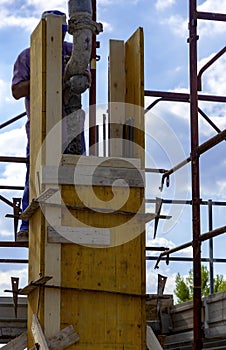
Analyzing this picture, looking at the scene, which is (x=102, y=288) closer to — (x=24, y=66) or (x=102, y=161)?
(x=102, y=161)

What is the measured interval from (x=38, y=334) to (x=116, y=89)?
2747 mm

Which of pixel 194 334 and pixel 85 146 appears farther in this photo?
pixel 85 146

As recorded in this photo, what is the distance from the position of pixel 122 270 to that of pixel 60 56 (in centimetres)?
208

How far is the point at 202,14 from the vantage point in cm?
920

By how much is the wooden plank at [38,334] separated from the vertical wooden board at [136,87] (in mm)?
1817

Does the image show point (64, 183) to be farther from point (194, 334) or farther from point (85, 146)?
point (194, 334)

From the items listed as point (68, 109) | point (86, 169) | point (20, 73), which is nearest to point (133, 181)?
point (86, 169)

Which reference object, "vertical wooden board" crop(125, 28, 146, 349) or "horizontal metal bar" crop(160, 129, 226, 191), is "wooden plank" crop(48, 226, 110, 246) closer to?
"vertical wooden board" crop(125, 28, 146, 349)

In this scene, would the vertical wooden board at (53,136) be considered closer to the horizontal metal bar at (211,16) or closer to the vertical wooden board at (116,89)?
the vertical wooden board at (116,89)

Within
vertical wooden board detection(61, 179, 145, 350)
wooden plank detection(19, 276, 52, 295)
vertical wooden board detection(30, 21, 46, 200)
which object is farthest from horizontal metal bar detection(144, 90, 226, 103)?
wooden plank detection(19, 276, 52, 295)

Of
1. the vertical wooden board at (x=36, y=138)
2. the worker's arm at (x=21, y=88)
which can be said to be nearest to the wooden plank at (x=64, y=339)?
the vertical wooden board at (x=36, y=138)

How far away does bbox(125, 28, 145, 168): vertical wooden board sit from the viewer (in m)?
8.80

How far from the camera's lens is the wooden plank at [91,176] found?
827cm

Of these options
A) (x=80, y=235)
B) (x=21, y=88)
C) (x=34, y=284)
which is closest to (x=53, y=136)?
Answer: (x=80, y=235)
